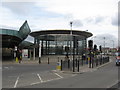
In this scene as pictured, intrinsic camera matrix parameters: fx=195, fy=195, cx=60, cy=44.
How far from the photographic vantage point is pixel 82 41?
313ft

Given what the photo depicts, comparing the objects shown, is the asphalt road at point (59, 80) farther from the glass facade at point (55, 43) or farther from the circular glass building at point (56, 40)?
the glass facade at point (55, 43)

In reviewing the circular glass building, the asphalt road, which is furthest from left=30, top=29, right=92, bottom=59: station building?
the asphalt road

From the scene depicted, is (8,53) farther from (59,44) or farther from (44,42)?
(59,44)

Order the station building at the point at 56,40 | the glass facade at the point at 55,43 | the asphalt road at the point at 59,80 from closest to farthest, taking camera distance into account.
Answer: the asphalt road at the point at 59,80 < the station building at the point at 56,40 < the glass facade at the point at 55,43

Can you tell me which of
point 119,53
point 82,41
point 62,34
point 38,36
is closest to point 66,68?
point 119,53

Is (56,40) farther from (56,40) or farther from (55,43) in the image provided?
(55,43)

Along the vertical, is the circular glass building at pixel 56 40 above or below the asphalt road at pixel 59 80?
above

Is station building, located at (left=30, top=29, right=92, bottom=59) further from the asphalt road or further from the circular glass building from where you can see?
the asphalt road

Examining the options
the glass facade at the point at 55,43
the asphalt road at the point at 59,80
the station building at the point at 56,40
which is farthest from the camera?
the glass facade at the point at 55,43

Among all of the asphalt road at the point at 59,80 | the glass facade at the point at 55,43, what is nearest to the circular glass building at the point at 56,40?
the glass facade at the point at 55,43

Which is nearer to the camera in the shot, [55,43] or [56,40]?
[56,40]

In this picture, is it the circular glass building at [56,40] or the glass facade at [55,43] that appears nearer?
the circular glass building at [56,40]

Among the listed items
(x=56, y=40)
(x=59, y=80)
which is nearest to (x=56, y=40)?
(x=56, y=40)

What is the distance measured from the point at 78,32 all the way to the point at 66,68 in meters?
58.4
